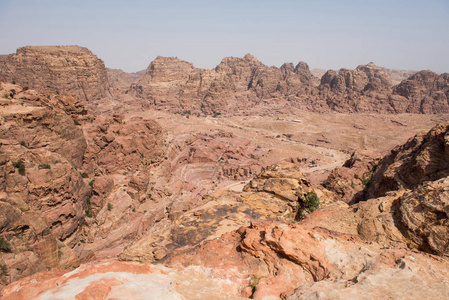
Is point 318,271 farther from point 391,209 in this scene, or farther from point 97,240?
point 97,240

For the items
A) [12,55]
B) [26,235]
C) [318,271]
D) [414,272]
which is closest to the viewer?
[414,272]

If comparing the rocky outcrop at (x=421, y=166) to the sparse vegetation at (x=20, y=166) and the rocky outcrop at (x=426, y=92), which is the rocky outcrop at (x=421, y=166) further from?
the rocky outcrop at (x=426, y=92)

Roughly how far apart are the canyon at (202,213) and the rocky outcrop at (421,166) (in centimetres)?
11

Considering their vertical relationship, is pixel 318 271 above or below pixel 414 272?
below

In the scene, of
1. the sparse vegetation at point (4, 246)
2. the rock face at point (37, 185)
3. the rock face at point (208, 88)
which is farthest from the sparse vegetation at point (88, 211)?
the rock face at point (208, 88)

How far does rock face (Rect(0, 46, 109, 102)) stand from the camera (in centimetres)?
7712

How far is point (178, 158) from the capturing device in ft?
148

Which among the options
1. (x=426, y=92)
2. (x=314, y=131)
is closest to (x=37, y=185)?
(x=314, y=131)

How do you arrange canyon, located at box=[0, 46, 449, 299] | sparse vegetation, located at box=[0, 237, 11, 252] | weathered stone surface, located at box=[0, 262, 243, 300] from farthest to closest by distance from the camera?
sparse vegetation, located at box=[0, 237, 11, 252]
canyon, located at box=[0, 46, 449, 299]
weathered stone surface, located at box=[0, 262, 243, 300]

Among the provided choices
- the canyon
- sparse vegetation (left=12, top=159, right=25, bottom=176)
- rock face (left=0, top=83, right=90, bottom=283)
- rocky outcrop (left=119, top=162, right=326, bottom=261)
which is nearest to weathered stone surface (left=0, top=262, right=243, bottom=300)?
the canyon

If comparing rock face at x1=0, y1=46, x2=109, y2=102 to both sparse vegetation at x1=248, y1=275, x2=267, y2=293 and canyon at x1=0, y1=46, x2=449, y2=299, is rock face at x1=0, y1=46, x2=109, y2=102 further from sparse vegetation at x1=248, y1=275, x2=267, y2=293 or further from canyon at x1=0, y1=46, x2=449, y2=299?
sparse vegetation at x1=248, y1=275, x2=267, y2=293

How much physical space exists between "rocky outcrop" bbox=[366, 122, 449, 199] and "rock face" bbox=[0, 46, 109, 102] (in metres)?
88.3

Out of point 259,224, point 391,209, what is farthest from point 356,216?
point 259,224

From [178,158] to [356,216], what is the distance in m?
35.8
